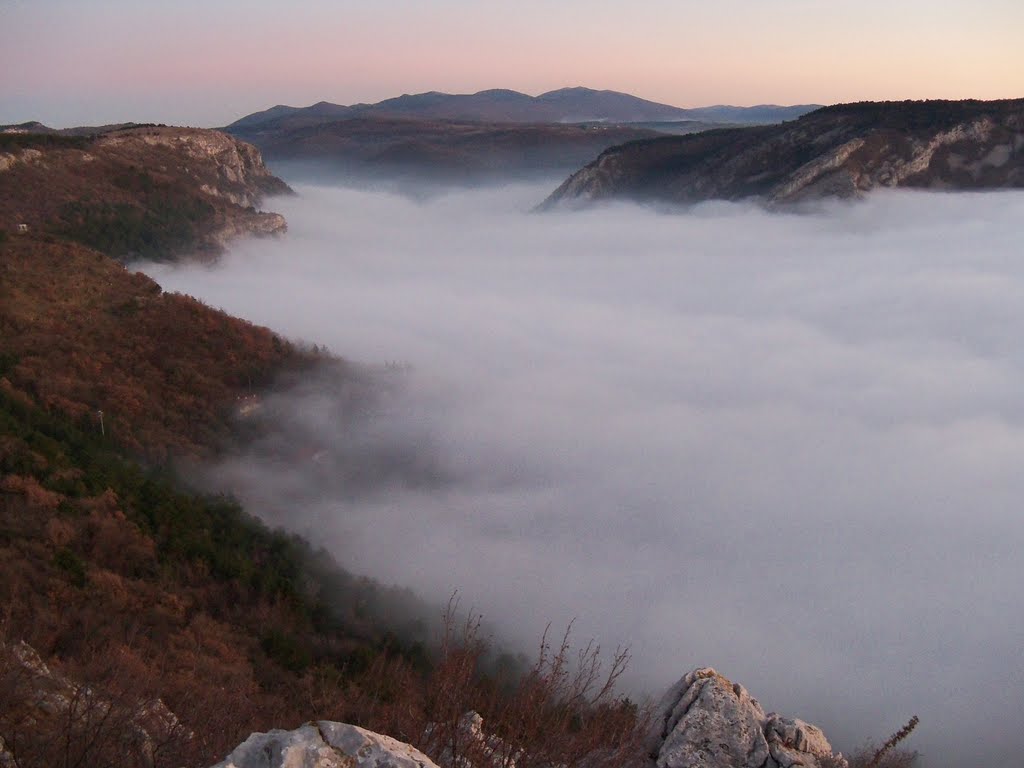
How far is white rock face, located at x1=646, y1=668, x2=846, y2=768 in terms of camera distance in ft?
34.9

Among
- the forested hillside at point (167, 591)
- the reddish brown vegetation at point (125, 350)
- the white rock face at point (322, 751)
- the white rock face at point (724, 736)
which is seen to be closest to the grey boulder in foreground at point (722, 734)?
the white rock face at point (724, 736)

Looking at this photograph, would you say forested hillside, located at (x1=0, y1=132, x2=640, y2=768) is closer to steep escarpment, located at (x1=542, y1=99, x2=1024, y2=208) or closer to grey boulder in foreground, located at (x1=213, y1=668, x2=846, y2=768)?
grey boulder in foreground, located at (x1=213, y1=668, x2=846, y2=768)

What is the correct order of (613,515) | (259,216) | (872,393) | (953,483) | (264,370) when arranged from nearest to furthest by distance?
(264,370) → (613,515) → (953,483) → (872,393) → (259,216)

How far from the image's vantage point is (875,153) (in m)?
96.0

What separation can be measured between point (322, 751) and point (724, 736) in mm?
8001

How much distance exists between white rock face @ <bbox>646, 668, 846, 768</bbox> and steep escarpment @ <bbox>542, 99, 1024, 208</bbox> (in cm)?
10194

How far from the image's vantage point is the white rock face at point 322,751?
5199 millimetres

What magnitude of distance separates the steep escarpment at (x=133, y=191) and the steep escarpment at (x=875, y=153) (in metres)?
76.4

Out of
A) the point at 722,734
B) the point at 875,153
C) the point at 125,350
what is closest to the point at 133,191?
the point at 125,350

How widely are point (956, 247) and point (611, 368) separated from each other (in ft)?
233

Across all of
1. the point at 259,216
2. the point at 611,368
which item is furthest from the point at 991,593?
the point at 259,216

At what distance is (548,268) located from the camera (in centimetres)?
14038

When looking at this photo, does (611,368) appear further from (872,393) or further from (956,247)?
(956,247)

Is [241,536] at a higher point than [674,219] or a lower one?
lower
